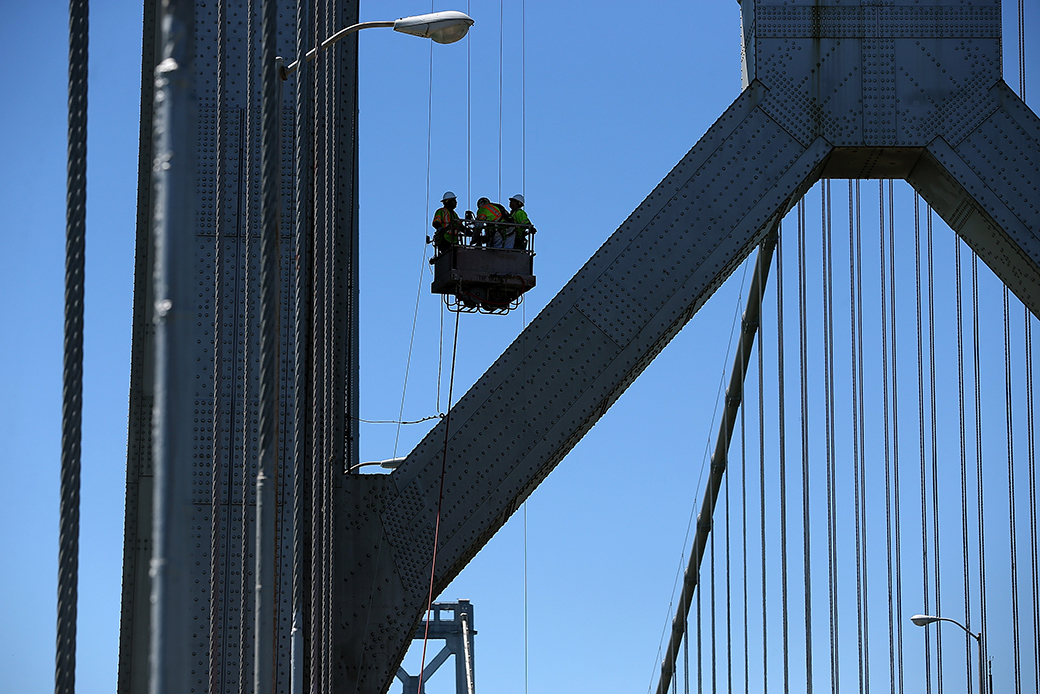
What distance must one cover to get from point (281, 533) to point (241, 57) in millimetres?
4176

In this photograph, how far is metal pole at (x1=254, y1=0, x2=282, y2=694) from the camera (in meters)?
6.93

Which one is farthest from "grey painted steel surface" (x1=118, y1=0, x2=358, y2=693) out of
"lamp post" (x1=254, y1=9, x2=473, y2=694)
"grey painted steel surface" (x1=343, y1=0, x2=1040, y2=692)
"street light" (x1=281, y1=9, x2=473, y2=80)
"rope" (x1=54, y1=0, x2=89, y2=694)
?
"rope" (x1=54, y1=0, x2=89, y2=694)

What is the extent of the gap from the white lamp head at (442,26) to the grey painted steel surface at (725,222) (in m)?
4.05

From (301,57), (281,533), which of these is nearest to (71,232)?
(301,57)

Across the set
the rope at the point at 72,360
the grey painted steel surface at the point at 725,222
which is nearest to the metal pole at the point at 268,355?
the rope at the point at 72,360

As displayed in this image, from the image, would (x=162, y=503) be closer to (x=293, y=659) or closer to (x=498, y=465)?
(x=293, y=659)

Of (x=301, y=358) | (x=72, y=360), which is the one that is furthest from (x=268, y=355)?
(x=301, y=358)

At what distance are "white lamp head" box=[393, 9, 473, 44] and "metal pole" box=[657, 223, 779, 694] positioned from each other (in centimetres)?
1495

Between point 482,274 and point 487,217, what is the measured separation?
600 mm

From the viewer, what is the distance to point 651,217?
46.7 ft

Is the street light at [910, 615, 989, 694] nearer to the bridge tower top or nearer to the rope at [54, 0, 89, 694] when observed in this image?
the bridge tower top

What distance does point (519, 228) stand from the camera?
15133 mm

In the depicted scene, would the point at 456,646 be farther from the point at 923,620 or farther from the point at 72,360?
the point at 72,360

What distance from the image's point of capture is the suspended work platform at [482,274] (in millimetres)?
14992
